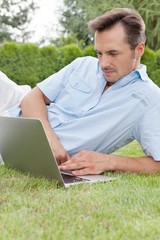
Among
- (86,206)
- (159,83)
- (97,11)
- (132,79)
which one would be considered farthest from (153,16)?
(86,206)

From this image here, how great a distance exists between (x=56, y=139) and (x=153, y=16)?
1251 centimetres

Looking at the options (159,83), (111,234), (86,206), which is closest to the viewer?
(111,234)

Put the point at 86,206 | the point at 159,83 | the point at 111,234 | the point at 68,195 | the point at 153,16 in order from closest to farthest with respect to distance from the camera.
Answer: the point at 111,234 < the point at 86,206 < the point at 68,195 < the point at 159,83 < the point at 153,16

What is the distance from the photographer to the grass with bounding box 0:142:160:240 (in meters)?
1.57

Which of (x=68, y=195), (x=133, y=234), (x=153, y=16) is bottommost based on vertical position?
(x=153, y=16)

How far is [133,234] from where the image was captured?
1573 millimetres

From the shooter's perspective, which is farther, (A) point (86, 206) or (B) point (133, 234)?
(A) point (86, 206)

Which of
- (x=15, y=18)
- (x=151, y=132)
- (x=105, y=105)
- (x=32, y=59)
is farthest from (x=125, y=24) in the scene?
(x=15, y=18)

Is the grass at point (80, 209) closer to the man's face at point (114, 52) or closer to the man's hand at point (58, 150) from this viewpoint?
the man's hand at point (58, 150)

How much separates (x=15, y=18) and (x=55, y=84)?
18472mm

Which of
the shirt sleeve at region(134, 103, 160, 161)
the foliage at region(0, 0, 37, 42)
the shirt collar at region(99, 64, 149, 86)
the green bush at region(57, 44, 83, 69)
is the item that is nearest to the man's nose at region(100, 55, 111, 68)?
the shirt collar at region(99, 64, 149, 86)

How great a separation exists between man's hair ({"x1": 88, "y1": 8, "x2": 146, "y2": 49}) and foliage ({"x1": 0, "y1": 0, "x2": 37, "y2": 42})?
57.2 ft

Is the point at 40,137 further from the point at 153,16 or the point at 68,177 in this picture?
the point at 153,16

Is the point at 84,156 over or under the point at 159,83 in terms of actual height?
over
